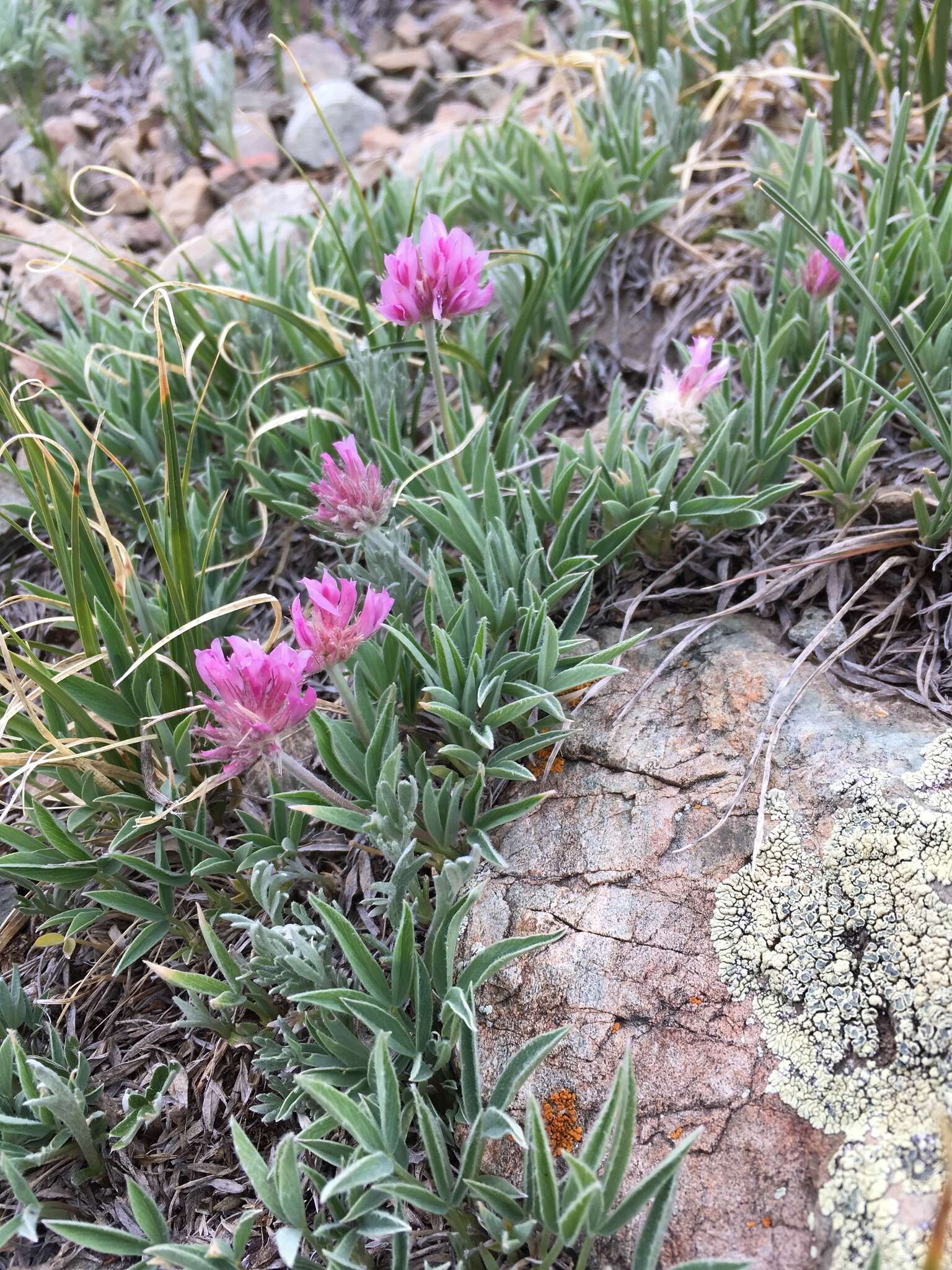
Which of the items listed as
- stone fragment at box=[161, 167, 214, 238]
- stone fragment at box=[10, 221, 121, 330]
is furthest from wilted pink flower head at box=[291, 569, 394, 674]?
stone fragment at box=[161, 167, 214, 238]

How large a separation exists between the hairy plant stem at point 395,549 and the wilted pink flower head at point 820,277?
1.13m

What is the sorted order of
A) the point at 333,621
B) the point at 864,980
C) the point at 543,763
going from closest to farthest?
the point at 864,980 → the point at 333,621 → the point at 543,763

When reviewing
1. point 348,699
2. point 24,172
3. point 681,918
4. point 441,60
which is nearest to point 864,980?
point 681,918

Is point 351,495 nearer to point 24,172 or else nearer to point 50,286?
point 50,286

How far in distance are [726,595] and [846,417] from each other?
0.46 metres

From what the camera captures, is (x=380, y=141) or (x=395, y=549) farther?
(x=380, y=141)

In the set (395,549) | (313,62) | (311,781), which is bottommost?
(311,781)

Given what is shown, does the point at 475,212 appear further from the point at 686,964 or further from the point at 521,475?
the point at 686,964

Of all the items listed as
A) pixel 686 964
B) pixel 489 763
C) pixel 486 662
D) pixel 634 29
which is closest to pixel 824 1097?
pixel 686 964

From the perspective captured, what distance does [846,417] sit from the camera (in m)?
2.00

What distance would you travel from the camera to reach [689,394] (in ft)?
6.39

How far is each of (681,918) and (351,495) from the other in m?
0.93

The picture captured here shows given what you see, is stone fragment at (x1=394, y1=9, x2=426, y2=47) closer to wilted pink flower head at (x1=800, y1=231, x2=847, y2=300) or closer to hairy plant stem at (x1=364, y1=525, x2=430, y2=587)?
wilted pink flower head at (x1=800, y1=231, x2=847, y2=300)

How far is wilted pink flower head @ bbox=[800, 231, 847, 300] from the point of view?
212cm
